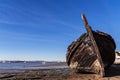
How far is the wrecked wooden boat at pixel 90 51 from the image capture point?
13.6 m

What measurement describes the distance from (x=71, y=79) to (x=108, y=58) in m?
3.86

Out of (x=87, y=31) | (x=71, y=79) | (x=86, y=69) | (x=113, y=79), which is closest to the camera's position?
(x=113, y=79)

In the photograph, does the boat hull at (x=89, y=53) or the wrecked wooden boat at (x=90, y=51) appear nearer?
the wrecked wooden boat at (x=90, y=51)

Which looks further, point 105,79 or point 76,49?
point 76,49

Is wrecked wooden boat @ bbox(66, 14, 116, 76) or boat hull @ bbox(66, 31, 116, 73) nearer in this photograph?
wrecked wooden boat @ bbox(66, 14, 116, 76)

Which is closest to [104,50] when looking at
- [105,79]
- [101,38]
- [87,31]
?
[101,38]

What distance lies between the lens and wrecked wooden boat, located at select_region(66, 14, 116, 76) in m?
13.6

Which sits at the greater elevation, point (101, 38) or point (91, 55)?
point (101, 38)

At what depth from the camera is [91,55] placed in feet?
47.6

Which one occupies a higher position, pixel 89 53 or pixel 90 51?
pixel 90 51

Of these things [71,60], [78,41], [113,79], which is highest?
[78,41]

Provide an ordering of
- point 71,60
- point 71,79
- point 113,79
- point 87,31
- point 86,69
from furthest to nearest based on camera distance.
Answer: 1. point 71,60
2. point 86,69
3. point 87,31
4. point 71,79
5. point 113,79

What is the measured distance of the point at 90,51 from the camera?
14.6 metres

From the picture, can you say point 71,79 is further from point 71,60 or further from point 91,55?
point 71,60
